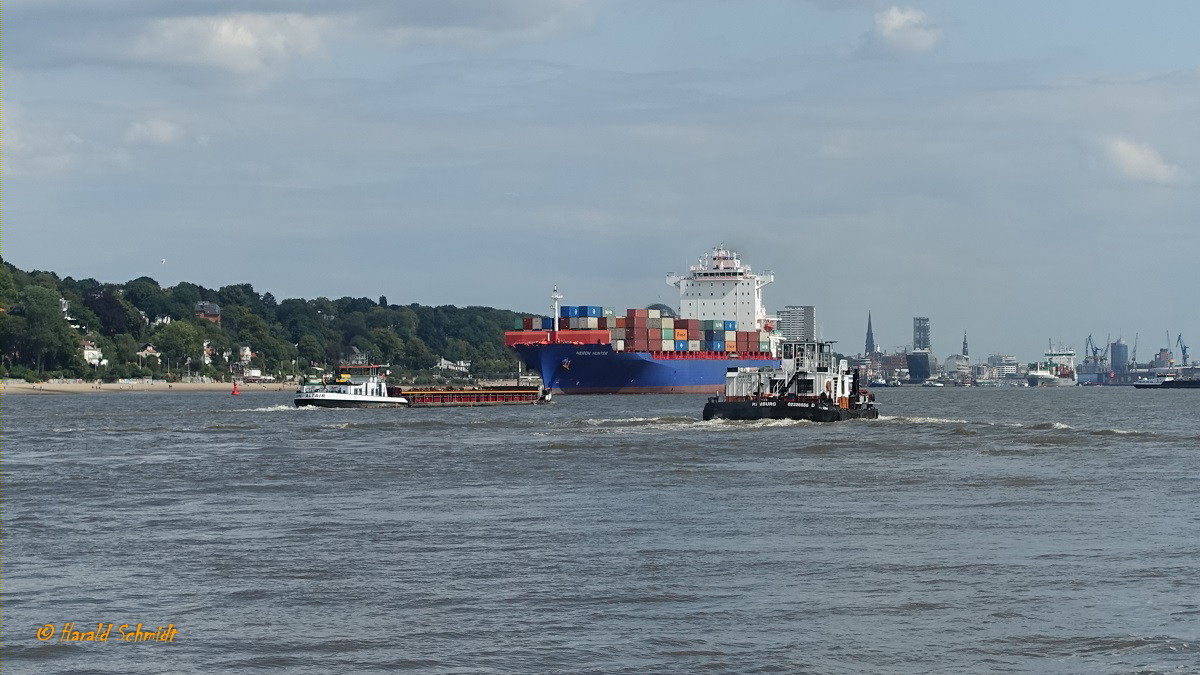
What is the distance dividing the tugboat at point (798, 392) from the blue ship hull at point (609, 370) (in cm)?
5293

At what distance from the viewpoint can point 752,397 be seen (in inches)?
2665

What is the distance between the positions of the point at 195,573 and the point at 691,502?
502 inches

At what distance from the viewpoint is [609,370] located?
125m

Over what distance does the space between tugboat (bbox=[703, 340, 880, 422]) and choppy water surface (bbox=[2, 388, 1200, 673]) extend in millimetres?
19789

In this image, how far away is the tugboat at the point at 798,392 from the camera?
66.6m

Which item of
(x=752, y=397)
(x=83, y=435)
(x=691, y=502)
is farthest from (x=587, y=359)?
(x=691, y=502)

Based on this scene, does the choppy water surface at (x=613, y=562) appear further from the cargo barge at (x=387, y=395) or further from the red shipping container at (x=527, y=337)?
the red shipping container at (x=527, y=337)

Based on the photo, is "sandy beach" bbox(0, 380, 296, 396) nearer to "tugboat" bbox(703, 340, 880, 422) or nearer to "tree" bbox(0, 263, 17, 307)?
"tree" bbox(0, 263, 17, 307)

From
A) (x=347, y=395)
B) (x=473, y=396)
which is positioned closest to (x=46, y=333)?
(x=473, y=396)

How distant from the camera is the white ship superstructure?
488 ft

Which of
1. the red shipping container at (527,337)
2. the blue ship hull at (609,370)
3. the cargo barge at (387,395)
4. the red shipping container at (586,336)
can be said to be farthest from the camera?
the red shipping container at (527,337)

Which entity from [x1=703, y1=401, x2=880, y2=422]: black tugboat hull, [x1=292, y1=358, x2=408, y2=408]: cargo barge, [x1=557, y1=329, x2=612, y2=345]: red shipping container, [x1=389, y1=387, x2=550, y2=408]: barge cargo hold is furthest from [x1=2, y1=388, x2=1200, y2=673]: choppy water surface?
[x1=557, y1=329, x2=612, y2=345]: red shipping container

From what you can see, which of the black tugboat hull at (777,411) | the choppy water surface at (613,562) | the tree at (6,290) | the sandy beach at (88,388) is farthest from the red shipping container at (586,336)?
the choppy water surface at (613,562)

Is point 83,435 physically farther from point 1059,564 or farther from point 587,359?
point 587,359
